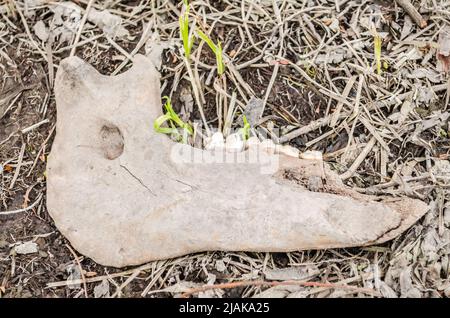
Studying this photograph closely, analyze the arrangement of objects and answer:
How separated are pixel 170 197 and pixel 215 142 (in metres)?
0.32

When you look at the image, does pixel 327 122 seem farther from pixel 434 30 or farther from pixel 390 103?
pixel 434 30

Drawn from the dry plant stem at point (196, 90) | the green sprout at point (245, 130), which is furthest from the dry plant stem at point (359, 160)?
the dry plant stem at point (196, 90)

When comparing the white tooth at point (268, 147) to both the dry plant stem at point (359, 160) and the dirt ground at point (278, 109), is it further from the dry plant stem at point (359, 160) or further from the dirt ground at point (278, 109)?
the dry plant stem at point (359, 160)

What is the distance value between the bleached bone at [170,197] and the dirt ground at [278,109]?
3.3 inches

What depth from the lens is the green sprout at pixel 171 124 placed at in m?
2.17

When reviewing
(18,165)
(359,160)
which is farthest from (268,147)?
(18,165)

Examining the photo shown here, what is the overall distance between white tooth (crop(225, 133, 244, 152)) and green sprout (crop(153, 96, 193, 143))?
0.16m

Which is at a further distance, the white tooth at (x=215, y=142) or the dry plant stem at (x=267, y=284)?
the white tooth at (x=215, y=142)

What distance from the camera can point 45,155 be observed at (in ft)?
7.70

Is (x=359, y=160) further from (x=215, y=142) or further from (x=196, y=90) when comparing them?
(x=196, y=90)

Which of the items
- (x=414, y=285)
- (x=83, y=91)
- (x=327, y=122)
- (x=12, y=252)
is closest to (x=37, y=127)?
(x=83, y=91)

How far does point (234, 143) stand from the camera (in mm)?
2221

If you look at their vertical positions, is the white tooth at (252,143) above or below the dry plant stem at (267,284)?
above
